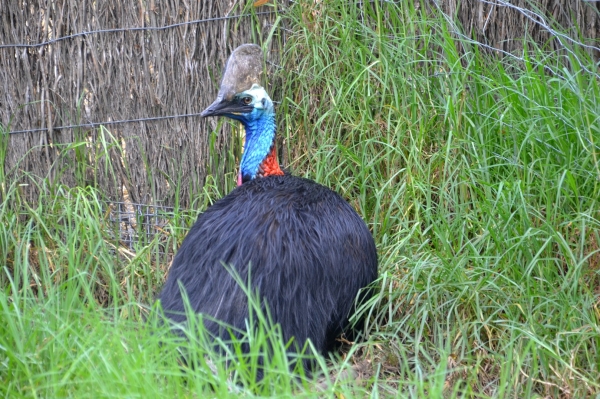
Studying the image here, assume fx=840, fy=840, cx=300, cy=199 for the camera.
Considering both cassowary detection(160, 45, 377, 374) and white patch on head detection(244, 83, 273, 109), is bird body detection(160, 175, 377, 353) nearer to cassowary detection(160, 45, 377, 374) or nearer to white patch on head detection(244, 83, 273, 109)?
cassowary detection(160, 45, 377, 374)

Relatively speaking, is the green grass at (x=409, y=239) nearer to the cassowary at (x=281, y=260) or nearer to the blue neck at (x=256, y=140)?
the cassowary at (x=281, y=260)

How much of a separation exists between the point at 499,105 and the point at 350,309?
3.79ft

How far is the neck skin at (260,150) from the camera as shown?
3662mm

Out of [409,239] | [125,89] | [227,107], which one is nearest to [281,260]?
[409,239]

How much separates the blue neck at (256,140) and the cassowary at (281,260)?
19 cm

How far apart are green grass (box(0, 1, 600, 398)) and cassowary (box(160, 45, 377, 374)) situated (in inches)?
4.4

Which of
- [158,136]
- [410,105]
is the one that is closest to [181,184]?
[158,136]

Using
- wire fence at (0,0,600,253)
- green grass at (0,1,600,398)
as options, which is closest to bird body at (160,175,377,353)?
green grass at (0,1,600,398)

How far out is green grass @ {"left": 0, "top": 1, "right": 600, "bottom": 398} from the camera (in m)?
2.24

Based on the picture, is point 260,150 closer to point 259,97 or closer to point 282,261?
point 259,97

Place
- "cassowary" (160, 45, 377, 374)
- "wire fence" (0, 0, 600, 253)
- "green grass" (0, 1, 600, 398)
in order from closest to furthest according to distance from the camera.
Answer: "green grass" (0, 1, 600, 398), "cassowary" (160, 45, 377, 374), "wire fence" (0, 0, 600, 253)

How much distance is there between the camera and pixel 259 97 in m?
3.68

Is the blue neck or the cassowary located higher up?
the blue neck

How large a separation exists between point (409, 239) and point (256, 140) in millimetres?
803
